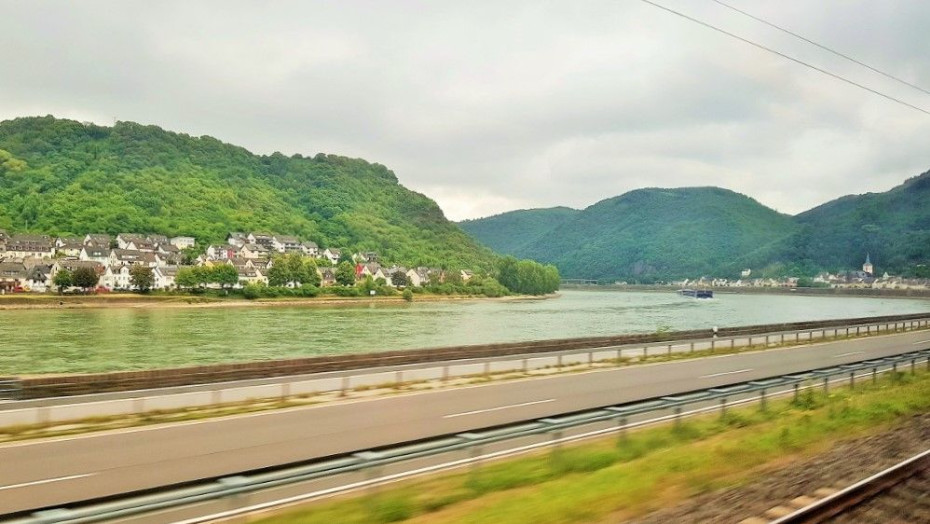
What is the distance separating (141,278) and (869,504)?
10595 cm

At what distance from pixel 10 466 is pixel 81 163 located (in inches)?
7315

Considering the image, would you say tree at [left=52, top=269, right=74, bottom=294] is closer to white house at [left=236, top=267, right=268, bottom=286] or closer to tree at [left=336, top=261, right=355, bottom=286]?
white house at [left=236, top=267, right=268, bottom=286]

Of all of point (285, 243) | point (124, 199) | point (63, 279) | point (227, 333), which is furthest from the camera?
point (285, 243)

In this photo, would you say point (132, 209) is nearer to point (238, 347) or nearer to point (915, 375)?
point (238, 347)

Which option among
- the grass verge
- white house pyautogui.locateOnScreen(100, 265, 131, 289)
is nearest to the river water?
white house pyautogui.locateOnScreen(100, 265, 131, 289)

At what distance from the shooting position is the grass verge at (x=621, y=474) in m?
8.42

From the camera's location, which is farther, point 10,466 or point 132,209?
point 132,209

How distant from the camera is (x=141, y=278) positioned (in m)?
101

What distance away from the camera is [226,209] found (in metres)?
176

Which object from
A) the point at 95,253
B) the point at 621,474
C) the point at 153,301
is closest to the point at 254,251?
the point at 95,253

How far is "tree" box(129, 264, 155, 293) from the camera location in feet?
332

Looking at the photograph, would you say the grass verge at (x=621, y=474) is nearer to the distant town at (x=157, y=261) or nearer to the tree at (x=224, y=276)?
the distant town at (x=157, y=261)

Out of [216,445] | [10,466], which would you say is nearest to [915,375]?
[216,445]

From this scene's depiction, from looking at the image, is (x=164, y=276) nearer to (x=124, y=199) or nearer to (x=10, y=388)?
(x=124, y=199)
